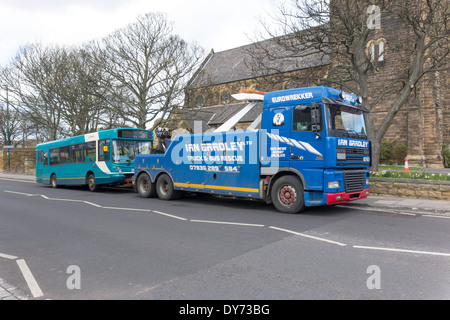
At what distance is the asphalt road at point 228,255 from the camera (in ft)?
12.7

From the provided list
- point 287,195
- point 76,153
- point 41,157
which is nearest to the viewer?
point 287,195

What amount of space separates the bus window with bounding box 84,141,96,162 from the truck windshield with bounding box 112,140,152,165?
1502 mm

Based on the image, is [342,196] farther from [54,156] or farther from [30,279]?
[54,156]

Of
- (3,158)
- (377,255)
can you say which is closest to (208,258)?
(377,255)

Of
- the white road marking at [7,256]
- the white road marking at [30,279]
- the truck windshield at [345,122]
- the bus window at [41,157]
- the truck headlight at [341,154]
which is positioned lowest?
the white road marking at [30,279]

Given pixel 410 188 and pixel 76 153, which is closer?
pixel 410 188

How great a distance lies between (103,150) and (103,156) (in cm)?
28

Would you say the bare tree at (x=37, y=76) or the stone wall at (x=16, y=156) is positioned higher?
the bare tree at (x=37, y=76)

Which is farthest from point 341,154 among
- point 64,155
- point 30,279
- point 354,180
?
point 64,155

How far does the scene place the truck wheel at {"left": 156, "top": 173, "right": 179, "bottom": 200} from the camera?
12.2m

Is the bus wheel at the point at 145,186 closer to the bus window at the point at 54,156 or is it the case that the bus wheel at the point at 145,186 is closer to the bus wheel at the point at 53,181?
the bus window at the point at 54,156

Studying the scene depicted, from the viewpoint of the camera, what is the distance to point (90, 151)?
1631 centimetres

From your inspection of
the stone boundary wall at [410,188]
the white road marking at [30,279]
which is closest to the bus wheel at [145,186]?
the white road marking at [30,279]
